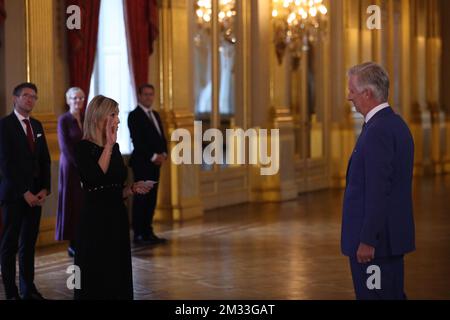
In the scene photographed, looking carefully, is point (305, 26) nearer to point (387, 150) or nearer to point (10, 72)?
point (10, 72)

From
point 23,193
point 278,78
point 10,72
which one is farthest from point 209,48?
point 23,193

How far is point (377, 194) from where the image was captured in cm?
380

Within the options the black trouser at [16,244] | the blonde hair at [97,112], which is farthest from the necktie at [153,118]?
the blonde hair at [97,112]

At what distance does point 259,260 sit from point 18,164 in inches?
101

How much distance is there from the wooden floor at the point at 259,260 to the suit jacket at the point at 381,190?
8.34ft

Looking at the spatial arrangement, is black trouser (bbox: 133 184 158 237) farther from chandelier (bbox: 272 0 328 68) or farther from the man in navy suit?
the man in navy suit

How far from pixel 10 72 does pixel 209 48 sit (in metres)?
3.96

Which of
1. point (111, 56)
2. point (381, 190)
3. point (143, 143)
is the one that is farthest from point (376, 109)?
point (111, 56)

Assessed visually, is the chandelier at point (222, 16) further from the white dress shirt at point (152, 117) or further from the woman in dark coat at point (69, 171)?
the woman in dark coat at point (69, 171)

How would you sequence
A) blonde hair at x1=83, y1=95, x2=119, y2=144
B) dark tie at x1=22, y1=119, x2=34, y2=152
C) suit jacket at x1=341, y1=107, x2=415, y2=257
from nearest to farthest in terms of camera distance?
1. suit jacket at x1=341, y1=107, x2=415, y2=257
2. blonde hair at x1=83, y1=95, x2=119, y2=144
3. dark tie at x1=22, y1=119, x2=34, y2=152

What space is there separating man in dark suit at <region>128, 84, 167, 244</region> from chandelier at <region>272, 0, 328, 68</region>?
4022 millimetres

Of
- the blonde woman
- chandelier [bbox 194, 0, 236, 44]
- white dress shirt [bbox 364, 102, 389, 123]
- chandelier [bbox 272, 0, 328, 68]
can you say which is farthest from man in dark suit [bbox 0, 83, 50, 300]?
chandelier [bbox 272, 0, 328, 68]

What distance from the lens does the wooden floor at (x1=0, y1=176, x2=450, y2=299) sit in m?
6.68
